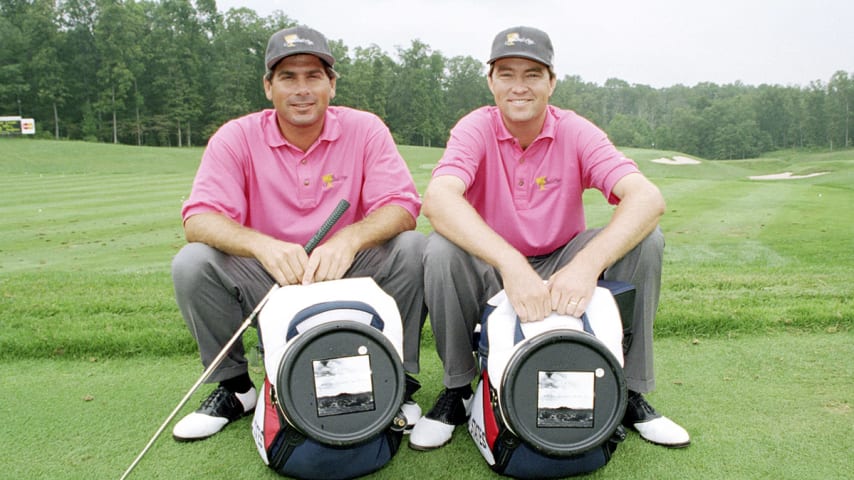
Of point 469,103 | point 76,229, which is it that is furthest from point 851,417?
point 469,103

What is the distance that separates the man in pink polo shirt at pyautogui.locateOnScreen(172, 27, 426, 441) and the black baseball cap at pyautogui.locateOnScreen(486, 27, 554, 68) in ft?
2.45

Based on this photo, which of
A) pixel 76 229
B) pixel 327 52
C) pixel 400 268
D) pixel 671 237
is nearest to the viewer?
pixel 400 268

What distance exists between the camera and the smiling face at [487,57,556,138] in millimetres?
3080

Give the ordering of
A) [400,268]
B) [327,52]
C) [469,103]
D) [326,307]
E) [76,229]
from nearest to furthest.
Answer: [326,307], [400,268], [327,52], [76,229], [469,103]

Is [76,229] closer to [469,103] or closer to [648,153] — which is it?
[648,153]

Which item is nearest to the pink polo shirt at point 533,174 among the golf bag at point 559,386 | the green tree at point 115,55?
the golf bag at point 559,386

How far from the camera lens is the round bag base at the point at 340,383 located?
6.83 feet

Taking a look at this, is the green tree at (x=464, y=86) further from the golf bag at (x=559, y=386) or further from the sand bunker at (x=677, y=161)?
the golf bag at (x=559, y=386)

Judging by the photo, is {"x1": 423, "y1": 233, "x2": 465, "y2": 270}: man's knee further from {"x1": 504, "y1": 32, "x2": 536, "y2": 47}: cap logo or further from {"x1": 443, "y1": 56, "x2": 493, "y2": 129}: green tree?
{"x1": 443, "y1": 56, "x2": 493, "y2": 129}: green tree

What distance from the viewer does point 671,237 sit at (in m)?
8.09

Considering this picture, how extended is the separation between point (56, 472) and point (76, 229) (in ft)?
25.1

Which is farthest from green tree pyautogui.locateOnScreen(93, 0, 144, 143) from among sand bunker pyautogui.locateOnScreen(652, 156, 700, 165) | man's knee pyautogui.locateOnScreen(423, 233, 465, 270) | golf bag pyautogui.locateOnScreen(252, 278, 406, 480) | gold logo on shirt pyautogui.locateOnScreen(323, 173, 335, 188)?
golf bag pyautogui.locateOnScreen(252, 278, 406, 480)

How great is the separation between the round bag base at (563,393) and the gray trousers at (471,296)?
27.8 inches

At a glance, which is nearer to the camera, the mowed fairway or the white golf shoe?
the mowed fairway
